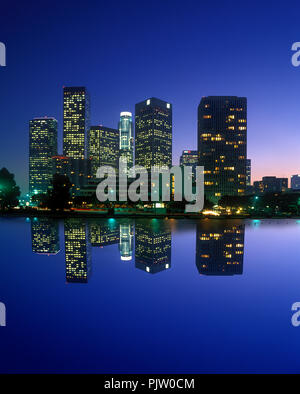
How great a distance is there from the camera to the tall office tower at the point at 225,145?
432ft

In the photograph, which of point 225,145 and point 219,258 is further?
point 225,145

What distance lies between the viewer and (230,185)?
13138 centimetres

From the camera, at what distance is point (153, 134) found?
187750mm

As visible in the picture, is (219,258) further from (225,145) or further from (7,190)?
(225,145)

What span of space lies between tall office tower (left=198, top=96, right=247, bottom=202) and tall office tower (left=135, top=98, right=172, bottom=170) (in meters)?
58.5

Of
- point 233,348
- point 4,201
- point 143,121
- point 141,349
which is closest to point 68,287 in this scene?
point 141,349

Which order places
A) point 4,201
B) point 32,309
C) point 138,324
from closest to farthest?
1. point 138,324
2. point 32,309
3. point 4,201

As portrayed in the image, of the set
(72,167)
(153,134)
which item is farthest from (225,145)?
(72,167)

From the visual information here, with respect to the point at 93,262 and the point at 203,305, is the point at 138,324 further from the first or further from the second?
the point at 93,262

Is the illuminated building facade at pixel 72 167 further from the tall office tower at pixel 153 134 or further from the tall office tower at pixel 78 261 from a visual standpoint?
the tall office tower at pixel 78 261

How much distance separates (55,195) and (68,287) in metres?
37.5

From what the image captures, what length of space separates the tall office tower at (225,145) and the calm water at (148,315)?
127061 millimetres

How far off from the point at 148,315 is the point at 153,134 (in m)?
190

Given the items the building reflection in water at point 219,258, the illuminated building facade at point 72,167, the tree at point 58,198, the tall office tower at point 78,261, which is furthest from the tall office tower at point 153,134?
the tall office tower at point 78,261
